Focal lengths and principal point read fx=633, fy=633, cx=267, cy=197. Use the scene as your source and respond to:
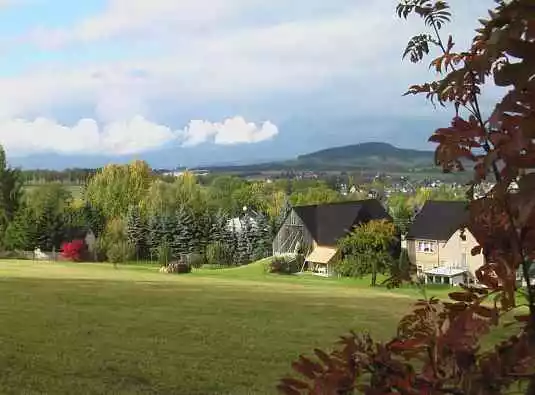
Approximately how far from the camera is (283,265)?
30.1 metres

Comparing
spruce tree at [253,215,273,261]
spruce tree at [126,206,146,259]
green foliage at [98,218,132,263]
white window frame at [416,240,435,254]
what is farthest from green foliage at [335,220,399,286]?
spruce tree at [126,206,146,259]

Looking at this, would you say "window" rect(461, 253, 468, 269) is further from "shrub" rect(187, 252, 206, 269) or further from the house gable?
"shrub" rect(187, 252, 206, 269)

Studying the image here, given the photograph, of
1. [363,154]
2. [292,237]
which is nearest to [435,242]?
[292,237]

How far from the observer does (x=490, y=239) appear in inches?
43.3

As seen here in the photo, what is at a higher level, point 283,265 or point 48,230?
point 48,230

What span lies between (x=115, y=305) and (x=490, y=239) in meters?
10.2

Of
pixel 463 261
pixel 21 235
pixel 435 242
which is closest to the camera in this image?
pixel 463 261

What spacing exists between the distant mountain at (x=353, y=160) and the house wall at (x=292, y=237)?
8625 centimetres

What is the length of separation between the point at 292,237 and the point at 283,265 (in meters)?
5.56

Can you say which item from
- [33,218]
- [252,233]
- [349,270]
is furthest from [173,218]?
[349,270]

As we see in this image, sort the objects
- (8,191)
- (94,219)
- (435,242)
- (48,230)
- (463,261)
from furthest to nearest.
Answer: (94,219) < (8,191) < (48,230) < (435,242) < (463,261)

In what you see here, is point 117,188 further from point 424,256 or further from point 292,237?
point 424,256

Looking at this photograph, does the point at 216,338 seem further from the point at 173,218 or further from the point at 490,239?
the point at 173,218

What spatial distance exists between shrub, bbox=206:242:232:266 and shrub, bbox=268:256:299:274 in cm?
592
